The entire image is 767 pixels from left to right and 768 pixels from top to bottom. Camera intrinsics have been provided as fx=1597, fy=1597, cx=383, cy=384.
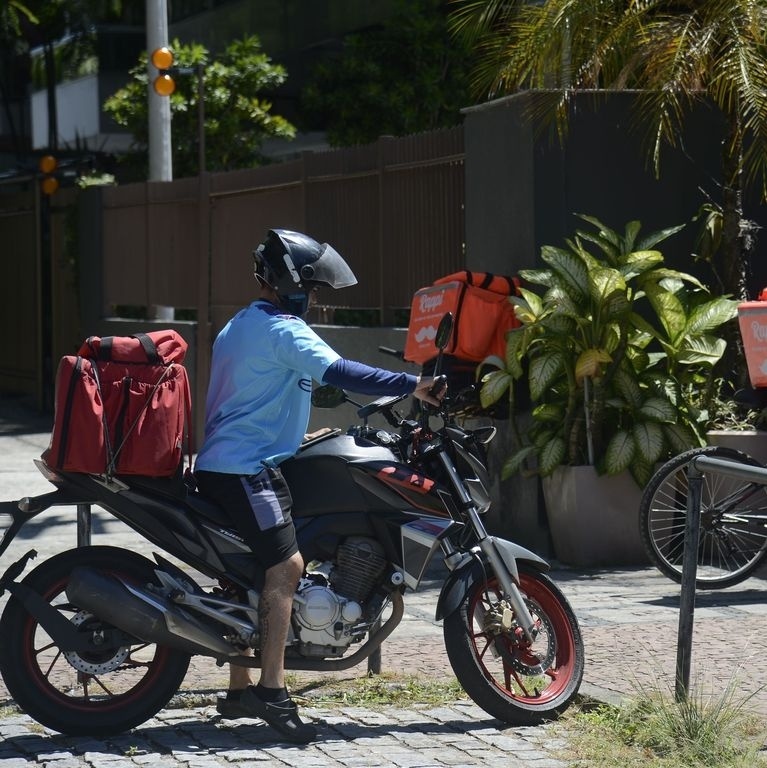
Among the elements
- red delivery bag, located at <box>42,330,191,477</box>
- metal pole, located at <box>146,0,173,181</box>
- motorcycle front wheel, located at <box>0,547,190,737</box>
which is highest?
metal pole, located at <box>146,0,173,181</box>

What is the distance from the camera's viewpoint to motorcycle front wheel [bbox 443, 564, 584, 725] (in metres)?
5.57

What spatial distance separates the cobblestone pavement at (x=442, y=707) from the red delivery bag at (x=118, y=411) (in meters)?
0.94

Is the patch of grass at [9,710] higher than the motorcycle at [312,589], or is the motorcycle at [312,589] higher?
the motorcycle at [312,589]

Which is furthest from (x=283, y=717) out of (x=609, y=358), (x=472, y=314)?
(x=472, y=314)

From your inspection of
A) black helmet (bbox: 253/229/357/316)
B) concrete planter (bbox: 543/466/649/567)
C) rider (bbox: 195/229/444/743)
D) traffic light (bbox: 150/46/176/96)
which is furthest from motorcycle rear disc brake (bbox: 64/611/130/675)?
traffic light (bbox: 150/46/176/96)

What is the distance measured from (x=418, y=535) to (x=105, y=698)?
1229 mm

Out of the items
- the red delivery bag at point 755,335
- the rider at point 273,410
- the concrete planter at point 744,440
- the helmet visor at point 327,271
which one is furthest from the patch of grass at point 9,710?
the concrete planter at point 744,440

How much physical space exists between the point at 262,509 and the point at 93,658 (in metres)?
0.79

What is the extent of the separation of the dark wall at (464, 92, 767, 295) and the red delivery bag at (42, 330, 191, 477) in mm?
Answer: 4574

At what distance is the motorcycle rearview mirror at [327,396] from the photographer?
5.50 m

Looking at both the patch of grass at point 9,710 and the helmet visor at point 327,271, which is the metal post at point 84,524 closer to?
the patch of grass at point 9,710

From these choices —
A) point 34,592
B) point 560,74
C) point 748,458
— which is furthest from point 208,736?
point 560,74

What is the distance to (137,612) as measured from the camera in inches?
214

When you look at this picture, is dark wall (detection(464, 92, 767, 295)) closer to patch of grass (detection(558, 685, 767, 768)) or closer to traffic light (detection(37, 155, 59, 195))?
patch of grass (detection(558, 685, 767, 768))
